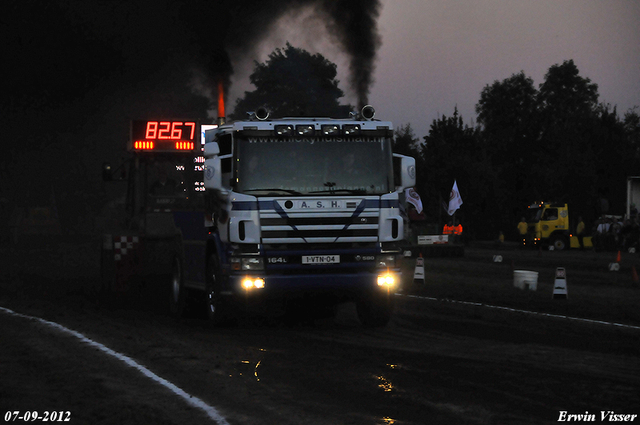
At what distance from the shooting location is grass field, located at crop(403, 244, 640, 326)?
15812mm

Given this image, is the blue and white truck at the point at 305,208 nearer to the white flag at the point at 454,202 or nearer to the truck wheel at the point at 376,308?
the truck wheel at the point at 376,308

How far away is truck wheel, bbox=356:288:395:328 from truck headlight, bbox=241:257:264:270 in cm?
168

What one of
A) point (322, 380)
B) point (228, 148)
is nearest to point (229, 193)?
point (228, 148)

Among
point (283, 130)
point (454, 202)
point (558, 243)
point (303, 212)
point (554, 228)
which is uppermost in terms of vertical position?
point (454, 202)

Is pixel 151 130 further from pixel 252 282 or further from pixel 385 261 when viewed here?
pixel 385 261

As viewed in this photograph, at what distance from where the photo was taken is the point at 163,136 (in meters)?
18.3

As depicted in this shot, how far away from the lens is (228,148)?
12.5 m

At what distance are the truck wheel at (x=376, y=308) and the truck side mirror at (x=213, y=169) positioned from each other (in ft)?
8.64

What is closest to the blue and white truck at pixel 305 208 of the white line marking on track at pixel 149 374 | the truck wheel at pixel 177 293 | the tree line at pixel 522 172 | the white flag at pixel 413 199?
the truck wheel at pixel 177 293

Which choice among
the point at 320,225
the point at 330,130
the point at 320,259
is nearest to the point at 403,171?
the point at 330,130

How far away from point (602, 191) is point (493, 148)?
2355 centimetres

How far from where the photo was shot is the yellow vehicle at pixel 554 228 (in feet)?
148

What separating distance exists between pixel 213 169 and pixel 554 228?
3542 centimetres

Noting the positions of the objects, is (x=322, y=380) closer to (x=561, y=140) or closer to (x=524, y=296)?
(x=524, y=296)
